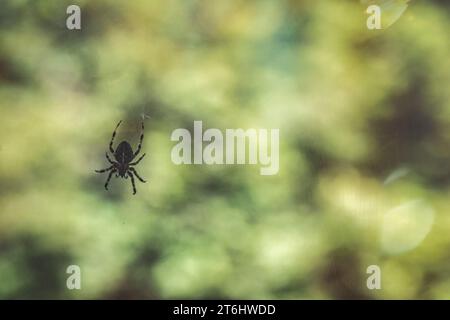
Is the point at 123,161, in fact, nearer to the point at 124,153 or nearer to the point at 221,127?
the point at 124,153

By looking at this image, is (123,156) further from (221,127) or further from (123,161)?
(221,127)

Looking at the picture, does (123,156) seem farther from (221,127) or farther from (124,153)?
(221,127)

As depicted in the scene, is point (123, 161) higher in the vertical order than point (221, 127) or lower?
lower

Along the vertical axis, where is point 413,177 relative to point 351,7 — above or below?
below

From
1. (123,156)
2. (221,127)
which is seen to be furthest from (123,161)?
(221,127)

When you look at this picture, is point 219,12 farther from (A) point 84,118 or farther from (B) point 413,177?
(B) point 413,177
